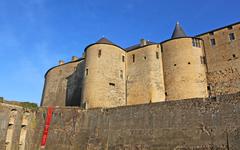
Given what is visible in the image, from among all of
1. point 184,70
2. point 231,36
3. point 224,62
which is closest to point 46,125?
point 184,70

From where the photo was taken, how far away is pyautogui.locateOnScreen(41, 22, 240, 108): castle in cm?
2105

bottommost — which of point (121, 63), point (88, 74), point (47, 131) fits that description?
point (47, 131)

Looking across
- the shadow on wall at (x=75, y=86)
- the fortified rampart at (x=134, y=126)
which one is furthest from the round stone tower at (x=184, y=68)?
the shadow on wall at (x=75, y=86)

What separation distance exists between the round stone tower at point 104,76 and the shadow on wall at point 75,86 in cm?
499

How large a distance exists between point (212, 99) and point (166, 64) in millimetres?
10512

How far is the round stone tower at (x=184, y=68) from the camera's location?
21223 mm

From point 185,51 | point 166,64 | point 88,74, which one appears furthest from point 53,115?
point 185,51

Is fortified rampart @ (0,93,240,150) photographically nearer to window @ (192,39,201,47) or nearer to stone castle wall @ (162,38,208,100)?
stone castle wall @ (162,38,208,100)

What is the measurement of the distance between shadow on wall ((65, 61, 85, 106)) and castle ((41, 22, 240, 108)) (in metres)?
4.15

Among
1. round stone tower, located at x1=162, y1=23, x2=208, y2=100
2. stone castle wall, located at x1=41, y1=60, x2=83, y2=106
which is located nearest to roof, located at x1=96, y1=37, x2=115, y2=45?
stone castle wall, located at x1=41, y1=60, x2=83, y2=106

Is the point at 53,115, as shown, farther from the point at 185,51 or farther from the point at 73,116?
the point at 185,51

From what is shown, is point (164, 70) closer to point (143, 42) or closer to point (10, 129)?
point (143, 42)

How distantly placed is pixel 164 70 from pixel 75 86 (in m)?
11.1

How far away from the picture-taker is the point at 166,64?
76.7ft
